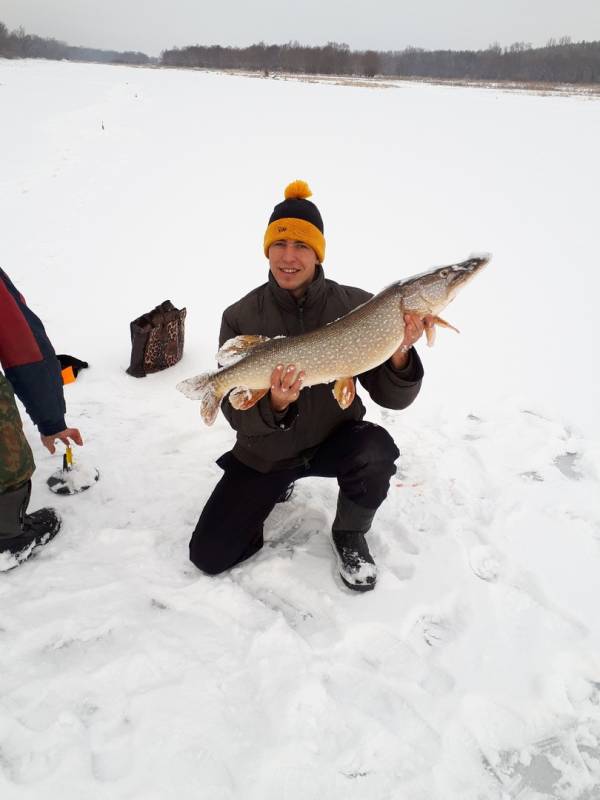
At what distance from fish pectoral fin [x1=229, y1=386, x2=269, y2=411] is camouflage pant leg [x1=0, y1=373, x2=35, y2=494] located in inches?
37.8

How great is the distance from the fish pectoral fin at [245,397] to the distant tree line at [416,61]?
5976 cm

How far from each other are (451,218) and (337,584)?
7372mm

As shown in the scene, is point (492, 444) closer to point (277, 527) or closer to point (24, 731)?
point (277, 527)

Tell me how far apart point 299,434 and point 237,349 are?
0.52m

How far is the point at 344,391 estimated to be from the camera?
205 centimetres

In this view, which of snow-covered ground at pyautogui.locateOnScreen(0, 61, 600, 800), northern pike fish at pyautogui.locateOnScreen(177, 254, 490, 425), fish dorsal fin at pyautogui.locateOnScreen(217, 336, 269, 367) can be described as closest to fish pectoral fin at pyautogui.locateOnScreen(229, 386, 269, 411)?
northern pike fish at pyautogui.locateOnScreen(177, 254, 490, 425)

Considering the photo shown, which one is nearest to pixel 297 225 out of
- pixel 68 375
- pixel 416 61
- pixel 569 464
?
pixel 569 464

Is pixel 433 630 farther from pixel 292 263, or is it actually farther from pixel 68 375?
pixel 68 375

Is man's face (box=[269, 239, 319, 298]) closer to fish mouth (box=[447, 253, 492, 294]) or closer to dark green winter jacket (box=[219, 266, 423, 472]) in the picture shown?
dark green winter jacket (box=[219, 266, 423, 472])

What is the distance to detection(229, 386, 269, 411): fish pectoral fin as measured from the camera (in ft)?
6.73

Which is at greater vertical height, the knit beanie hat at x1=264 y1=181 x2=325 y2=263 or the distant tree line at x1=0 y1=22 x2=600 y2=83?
the distant tree line at x1=0 y1=22 x2=600 y2=83

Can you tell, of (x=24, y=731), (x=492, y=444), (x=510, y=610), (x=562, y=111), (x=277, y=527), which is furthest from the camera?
(x=562, y=111)

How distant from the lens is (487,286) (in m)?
5.71

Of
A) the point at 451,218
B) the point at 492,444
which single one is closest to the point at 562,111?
the point at 451,218
